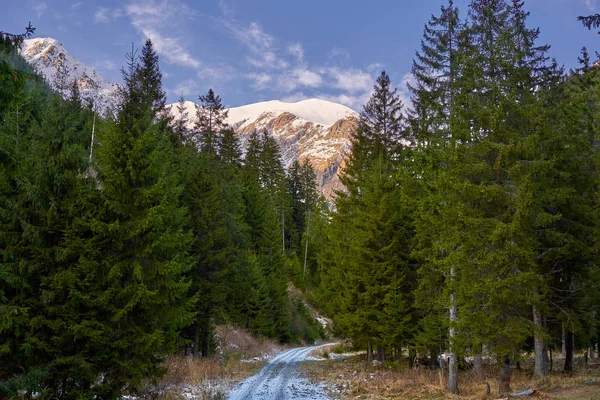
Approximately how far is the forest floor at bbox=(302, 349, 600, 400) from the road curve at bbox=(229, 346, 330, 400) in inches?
31.2

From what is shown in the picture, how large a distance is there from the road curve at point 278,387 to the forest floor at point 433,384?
0.79 metres

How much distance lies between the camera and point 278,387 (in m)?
18.5

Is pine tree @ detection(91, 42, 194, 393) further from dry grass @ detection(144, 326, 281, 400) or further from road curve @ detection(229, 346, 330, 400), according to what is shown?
road curve @ detection(229, 346, 330, 400)

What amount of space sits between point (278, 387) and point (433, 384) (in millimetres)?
6725

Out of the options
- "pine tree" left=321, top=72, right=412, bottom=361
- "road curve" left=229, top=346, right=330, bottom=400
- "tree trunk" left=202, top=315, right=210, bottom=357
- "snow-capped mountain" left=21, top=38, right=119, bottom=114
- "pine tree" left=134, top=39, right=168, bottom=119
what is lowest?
"road curve" left=229, top=346, right=330, bottom=400

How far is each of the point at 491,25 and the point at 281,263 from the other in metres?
34.4

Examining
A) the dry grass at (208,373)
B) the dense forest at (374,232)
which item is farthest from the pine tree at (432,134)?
the dry grass at (208,373)

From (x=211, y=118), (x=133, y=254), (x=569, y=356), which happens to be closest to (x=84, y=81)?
(x=211, y=118)

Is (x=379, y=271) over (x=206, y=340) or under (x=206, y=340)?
over

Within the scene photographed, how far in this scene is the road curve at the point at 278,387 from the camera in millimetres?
16297

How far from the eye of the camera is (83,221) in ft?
41.4

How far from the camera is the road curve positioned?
16297 mm

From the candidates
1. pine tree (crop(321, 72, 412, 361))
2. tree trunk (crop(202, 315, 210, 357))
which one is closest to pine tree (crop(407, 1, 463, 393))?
pine tree (crop(321, 72, 412, 361))

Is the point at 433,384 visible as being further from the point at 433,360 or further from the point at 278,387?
the point at 278,387
